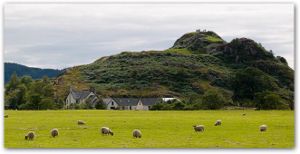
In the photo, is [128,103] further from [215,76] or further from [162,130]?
[162,130]

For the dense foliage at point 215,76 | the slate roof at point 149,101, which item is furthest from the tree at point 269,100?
the slate roof at point 149,101

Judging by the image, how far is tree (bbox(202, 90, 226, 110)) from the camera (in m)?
34.9

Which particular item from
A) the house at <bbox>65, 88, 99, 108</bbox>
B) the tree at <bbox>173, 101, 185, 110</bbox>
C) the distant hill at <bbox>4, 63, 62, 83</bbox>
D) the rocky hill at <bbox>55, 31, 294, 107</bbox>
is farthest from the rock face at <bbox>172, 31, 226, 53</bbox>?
the house at <bbox>65, 88, 99, 108</bbox>

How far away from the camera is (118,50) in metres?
30.4

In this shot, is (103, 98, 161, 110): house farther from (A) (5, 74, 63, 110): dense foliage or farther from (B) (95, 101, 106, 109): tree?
(A) (5, 74, 63, 110): dense foliage

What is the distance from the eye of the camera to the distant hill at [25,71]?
1086 inches

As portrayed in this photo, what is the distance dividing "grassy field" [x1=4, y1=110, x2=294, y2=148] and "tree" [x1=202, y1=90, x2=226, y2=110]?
0.99 meters

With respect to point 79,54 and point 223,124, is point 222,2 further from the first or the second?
point 223,124

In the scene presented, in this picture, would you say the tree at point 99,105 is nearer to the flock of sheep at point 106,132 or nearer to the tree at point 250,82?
the flock of sheep at point 106,132

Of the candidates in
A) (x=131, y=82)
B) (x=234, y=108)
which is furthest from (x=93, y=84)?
(x=234, y=108)

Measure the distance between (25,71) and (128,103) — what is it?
26.4 m

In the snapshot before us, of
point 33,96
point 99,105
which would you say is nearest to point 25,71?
point 33,96

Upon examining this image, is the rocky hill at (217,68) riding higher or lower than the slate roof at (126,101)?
higher

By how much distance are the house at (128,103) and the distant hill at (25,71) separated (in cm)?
1628
